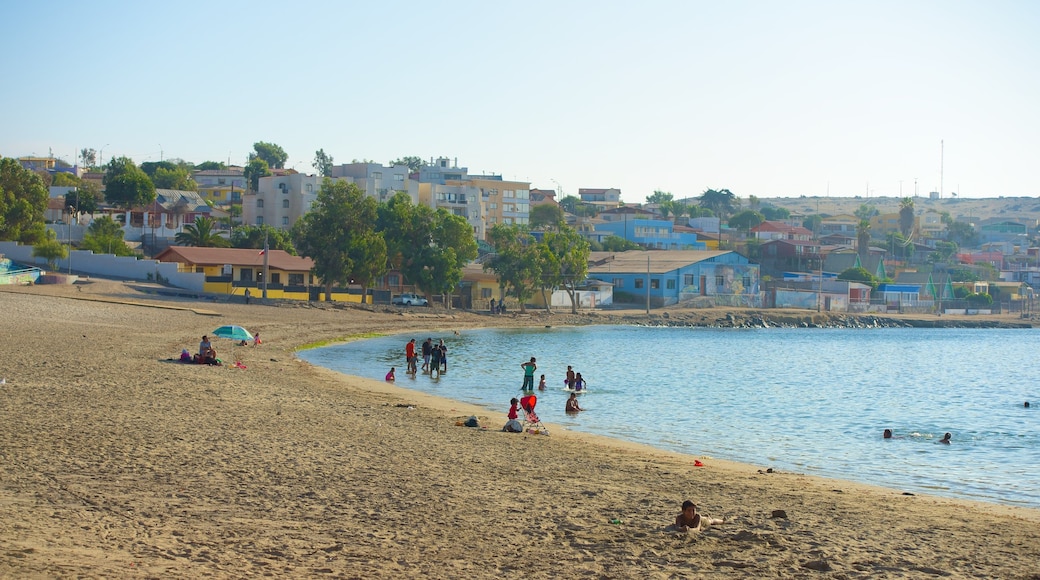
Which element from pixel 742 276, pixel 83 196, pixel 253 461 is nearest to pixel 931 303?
pixel 742 276

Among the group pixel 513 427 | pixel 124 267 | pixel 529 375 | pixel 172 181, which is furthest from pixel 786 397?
pixel 172 181

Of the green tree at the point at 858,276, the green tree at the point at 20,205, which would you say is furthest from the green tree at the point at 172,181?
the green tree at the point at 858,276

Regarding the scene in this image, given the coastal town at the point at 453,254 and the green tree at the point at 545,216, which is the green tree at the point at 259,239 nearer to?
the coastal town at the point at 453,254

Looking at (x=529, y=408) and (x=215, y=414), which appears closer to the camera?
(x=215, y=414)

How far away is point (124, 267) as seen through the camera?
69062mm

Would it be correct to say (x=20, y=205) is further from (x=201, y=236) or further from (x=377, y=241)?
(x=377, y=241)

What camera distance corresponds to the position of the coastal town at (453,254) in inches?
2884

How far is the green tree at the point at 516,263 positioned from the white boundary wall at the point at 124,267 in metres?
26.8

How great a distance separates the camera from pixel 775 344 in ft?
260

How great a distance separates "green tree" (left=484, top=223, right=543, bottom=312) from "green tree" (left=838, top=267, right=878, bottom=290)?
55545 mm

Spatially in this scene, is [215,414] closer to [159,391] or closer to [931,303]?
[159,391]

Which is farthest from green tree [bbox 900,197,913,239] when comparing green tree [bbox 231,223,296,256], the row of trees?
green tree [bbox 231,223,296,256]

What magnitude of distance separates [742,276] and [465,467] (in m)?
98.8

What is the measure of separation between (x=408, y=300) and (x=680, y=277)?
35.0 meters
